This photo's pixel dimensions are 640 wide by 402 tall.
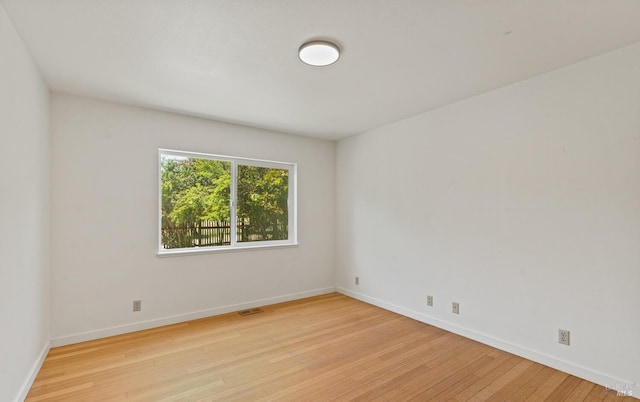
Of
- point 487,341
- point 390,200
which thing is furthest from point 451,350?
point 390,200

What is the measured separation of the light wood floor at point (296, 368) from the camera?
2.13 metres

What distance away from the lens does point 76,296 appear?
2963 millimetres

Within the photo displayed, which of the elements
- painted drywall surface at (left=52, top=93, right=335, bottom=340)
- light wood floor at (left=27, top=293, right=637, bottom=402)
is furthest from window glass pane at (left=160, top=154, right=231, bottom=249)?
light wood floor at (left=27, top=293, right=637, bottom=402)

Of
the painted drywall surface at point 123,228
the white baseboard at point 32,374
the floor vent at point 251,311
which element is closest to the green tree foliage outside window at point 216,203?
the painted drywall surface at point 123,228

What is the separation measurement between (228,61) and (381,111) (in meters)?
1.88

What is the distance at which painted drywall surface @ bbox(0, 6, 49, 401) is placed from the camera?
5.76 ft

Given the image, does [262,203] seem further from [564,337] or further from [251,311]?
[564,337]

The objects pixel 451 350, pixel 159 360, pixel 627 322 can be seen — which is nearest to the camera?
pixel 627 322

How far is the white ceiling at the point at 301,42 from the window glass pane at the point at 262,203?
1.31 m

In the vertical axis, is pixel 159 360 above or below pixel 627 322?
below

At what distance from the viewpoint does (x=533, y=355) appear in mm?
2588

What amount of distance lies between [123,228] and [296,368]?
2341 millimetres

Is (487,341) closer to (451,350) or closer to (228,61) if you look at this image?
(451,350)

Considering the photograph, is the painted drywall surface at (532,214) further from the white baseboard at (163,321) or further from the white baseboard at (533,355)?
the white baseboard at (163,321)
